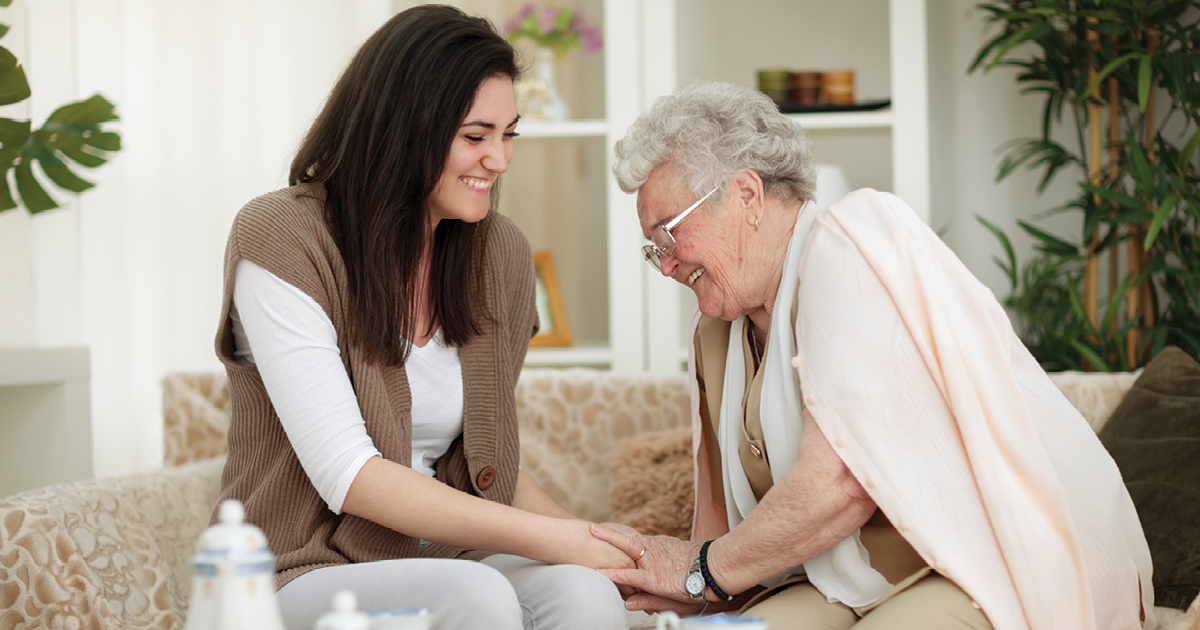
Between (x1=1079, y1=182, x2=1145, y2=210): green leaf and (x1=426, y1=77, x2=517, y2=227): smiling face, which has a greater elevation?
(x1=426, y1=77, x2=517, y2=227): smiling face

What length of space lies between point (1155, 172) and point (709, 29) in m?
1.44

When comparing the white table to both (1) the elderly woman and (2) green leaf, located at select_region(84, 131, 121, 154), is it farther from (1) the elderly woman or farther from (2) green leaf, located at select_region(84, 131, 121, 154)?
(1) the elderly woman

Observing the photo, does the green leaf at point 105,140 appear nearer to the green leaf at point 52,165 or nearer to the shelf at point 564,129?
the green leaf at point 52,165

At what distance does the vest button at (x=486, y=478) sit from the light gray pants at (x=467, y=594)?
22 centimetres

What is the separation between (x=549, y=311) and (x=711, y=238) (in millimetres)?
1685

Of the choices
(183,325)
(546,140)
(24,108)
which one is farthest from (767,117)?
(183,325)

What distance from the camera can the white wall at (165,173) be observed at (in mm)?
3283

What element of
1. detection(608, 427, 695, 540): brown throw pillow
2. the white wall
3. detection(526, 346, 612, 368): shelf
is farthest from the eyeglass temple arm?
the white wall

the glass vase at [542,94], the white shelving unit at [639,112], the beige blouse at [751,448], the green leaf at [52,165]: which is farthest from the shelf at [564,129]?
the beige blouse at [751,448]

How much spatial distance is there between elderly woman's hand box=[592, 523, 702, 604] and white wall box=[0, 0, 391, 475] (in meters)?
2.22

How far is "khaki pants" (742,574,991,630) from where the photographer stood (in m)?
1.28

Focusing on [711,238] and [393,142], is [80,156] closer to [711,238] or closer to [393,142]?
[393,142]

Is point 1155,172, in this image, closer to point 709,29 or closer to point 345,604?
point 709,29

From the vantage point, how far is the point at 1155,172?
2771mm
